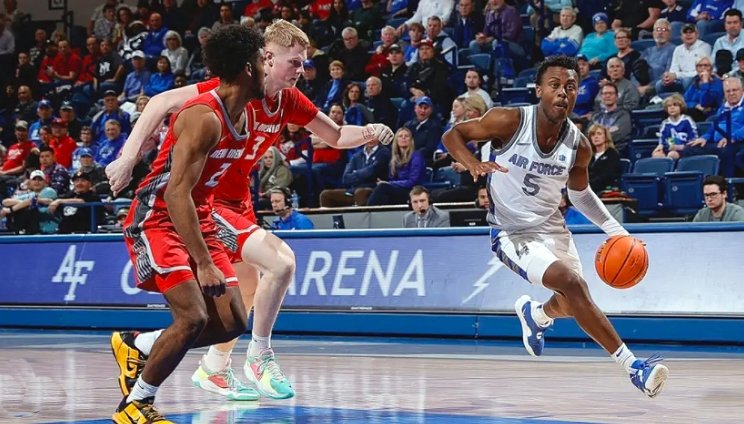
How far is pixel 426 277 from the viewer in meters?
13.7

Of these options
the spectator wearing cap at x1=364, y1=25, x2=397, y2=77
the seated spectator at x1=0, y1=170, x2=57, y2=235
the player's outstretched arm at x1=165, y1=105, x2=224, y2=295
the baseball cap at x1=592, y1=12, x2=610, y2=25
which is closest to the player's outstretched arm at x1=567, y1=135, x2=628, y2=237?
the player's outstretched arm at x1=165, y1=105, x2=224, y2=295

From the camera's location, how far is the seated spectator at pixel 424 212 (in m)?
15.0

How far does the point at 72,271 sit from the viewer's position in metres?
16.2

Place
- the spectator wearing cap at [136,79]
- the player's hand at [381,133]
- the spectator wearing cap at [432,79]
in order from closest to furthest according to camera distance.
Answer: the player's hand at [381,133] → the spectator wearing cap at [432,79] → the spectator wearing cap at [136,79]

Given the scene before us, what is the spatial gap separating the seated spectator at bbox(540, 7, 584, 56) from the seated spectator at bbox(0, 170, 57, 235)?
7858 millimetres

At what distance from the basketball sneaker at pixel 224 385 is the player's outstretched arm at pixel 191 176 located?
2.12 metres

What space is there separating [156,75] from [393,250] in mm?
10705

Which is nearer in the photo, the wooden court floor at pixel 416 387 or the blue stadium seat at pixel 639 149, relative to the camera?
the wooden court floor at pixel 416 387

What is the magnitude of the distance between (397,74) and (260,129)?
1174cm

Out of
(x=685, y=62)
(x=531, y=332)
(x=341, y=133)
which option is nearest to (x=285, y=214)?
(x=685, y=62)

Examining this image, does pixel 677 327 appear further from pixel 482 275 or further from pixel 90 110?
pixel 90 110

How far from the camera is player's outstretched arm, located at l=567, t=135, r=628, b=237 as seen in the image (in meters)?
8.93

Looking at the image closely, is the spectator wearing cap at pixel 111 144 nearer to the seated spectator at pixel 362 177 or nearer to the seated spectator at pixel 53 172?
the seated spectator at pixel 53 172

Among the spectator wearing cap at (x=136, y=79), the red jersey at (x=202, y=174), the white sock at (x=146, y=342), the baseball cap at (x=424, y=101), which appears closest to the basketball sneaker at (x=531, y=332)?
the red jersey at (x=202, y=174)
